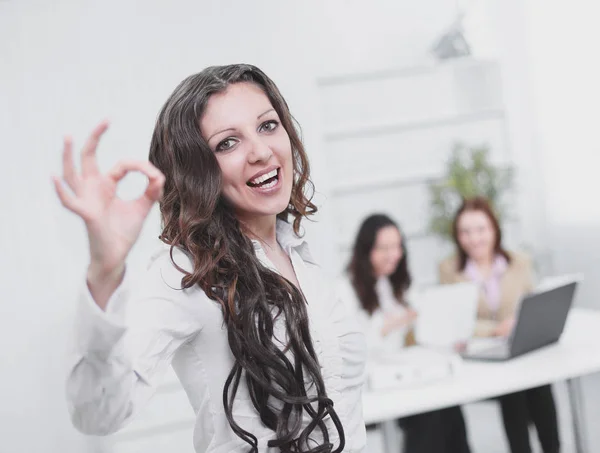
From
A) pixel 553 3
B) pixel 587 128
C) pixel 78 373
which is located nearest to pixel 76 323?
pixel 78 373

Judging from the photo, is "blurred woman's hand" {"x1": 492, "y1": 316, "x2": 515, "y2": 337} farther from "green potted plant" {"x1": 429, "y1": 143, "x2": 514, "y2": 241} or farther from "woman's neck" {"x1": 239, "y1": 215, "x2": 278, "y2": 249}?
"woman's neck" {"x1": 239, "y1": 215, "x2": 278, "y2": 249}

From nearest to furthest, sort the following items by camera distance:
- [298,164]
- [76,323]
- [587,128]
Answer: [76,323] < [298,164] < [587,128]

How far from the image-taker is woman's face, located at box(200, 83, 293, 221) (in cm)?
114

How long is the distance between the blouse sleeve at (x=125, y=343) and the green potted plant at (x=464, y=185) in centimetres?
382

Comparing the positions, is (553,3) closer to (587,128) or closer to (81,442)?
(587,128)

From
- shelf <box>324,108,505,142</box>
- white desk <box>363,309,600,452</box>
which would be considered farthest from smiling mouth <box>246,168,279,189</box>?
shelf <box>324,108,505,142</box>

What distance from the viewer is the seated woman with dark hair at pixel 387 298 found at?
2787 millimetres

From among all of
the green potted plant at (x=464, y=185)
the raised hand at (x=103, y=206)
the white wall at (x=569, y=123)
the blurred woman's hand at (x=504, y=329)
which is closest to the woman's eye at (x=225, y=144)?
the raised hand at (x=103, y=206)

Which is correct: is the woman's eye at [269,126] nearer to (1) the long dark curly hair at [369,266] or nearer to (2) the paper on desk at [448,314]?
(2) the paper on desk at [448,314]

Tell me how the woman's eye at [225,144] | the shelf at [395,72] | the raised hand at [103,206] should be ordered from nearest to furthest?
the raised hand at [103,206], the woman's eye at [225,144], the shelf at [395,72]

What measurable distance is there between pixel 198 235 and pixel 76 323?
34cm

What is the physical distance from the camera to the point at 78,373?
2.73 feet

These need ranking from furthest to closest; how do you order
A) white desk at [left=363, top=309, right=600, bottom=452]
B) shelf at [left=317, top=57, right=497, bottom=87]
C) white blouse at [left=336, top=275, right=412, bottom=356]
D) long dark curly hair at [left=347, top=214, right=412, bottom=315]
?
1. shelf at [left=317, top=57, right=497, bottom=87]
2. long dark curly hair at [left=347, top=214, right=412, bottom=315]
3. white blouse at [left=336, top=275, right=412, bottom=356]
4. white desk at [left=363, top=309, right=600, bottom=452]

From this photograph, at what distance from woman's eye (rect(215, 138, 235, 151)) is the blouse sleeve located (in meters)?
0.19
